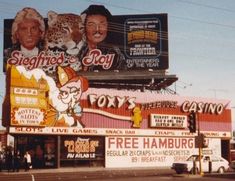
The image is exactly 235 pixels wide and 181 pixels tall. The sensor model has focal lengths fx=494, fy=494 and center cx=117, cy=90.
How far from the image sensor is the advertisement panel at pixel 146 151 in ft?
161

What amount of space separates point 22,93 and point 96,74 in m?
17.1

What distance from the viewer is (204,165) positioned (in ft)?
126

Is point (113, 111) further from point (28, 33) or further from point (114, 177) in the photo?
point (114, 177)

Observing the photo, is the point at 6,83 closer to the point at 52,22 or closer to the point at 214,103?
the point at 52,22

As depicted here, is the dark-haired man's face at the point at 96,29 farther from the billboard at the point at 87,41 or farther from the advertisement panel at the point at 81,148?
the advertisement panel at the point at 81,148

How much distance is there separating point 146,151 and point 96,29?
16631mm

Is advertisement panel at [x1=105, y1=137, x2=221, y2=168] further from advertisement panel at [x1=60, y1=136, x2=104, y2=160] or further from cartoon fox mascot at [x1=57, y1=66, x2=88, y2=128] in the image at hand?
cartoon fox mascot at [x1=57, y1=66, x2=88, y2=128]

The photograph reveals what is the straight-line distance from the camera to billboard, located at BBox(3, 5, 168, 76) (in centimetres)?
5788

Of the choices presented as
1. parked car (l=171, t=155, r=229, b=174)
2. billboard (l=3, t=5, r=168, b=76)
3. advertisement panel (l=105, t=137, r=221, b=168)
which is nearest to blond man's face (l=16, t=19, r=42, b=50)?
billboard (l=3, t=5, r=168, b=76)

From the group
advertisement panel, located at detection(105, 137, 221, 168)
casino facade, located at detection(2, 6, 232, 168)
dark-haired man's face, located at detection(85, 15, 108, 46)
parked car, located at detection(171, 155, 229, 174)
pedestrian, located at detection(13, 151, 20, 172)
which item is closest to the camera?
parked car, located at detection(171, 155, 229, 174)

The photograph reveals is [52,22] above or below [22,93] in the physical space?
above

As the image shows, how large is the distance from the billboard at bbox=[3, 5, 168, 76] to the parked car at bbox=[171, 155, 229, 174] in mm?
21482

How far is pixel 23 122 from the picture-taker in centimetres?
4284

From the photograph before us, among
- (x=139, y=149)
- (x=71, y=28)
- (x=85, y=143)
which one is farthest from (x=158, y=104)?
(x=71, y=28)
